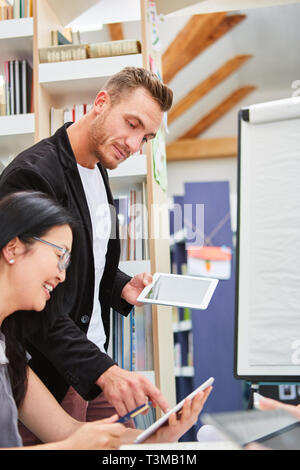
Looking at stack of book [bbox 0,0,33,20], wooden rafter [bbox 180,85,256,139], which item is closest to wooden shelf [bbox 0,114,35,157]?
stack of book [bbox 0,0,33,20]

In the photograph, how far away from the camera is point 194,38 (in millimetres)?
4434

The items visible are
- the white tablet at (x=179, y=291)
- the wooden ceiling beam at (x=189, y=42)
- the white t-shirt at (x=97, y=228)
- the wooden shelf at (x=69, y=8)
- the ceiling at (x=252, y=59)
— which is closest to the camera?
the white tablet at (x=179, y=291)

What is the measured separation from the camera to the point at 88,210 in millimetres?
1354

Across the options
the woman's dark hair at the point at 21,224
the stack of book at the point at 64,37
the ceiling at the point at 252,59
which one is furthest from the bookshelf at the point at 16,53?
the ceiling at the point at 252,59

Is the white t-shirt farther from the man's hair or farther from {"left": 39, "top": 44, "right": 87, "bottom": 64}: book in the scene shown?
{"left": 39, "top": 44, "right": 87, "bottom": 64}: book

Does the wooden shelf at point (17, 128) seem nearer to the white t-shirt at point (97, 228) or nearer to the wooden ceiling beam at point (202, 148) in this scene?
the white t-shirt at point (97, 228)

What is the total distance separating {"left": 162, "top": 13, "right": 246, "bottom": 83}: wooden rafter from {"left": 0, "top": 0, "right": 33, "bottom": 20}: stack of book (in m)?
2.60

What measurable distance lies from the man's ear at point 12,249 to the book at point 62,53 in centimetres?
111

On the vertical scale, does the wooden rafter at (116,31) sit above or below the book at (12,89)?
above

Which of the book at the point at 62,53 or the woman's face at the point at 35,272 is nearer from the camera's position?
the woman's face at the point at 35,272

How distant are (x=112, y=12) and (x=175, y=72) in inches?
111

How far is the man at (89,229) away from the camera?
112 centimetres
